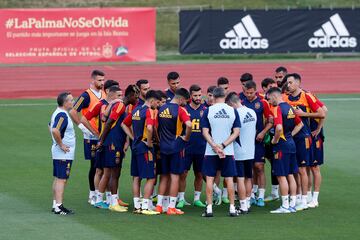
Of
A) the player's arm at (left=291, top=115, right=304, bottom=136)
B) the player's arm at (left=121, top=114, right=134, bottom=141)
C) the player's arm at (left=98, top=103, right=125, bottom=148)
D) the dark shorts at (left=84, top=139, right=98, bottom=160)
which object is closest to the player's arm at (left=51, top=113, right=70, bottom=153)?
the player's arm at (left=98, top=103, right=125, bottom=148)

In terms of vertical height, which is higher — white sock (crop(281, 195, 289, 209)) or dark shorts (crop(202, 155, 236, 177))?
dark shorts (crop(202, 155, 236, 177))

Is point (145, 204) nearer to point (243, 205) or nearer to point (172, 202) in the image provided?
point (172, 202)

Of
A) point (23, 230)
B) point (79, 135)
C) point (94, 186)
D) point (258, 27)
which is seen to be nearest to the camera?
point (23, 230)

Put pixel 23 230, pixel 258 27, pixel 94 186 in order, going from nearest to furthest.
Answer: pixel 23 230 → pixel 94 186 → pixel 258 27

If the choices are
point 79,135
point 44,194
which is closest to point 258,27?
point 79,135

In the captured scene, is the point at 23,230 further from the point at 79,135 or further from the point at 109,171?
the point at 79,135

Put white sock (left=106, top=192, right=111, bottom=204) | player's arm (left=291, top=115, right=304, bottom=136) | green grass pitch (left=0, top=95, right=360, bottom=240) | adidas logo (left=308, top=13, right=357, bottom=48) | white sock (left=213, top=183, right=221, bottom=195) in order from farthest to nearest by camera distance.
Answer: adidas logo (left=308, top=13, right=357, bottom=48)
white sock (left=213, top=183, right=221, bottom=195)
white sock (left=106, top=192, right=111, bottom=204)
player's arm (left=291, top=115, right=304, bottom=136)
green grass pitch (left=0, top=95, right=360, bottom=240)

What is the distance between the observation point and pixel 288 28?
1767 inches

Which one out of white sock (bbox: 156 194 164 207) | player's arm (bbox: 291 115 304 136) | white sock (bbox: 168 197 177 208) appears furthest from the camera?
player's arm (bbox: 291 115 304 136)

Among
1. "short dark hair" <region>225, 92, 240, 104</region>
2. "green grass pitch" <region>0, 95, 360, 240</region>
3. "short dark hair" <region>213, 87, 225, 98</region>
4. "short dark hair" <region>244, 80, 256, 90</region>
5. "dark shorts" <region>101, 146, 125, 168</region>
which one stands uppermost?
"short dark hair" <region>244, 80, 256, 90</region>

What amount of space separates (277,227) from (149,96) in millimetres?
3135

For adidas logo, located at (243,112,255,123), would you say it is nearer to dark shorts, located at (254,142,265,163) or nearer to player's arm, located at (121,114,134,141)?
dark shorts, located at (254,142,265,163)

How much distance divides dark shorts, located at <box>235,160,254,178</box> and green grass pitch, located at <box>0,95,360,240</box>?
0.65 metres

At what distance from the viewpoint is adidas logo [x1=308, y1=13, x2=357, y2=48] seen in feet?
147
